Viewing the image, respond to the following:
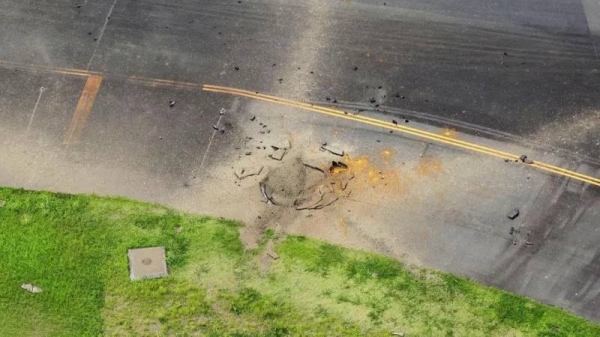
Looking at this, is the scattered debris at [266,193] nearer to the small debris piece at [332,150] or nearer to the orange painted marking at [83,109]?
the small debris piece at [332,150]

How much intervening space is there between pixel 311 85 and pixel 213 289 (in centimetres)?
498

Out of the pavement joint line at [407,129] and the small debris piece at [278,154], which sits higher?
the pavement joint line at [407,129]

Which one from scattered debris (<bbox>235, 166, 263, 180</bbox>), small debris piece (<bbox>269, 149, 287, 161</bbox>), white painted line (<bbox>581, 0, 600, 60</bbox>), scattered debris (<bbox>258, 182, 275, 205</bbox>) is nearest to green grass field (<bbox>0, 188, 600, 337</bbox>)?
scattered debris (<bbox>258, 182, 275, 205</bbox>)

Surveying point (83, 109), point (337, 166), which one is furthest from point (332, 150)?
point (83, 109)

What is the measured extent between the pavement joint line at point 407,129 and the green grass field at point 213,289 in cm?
288

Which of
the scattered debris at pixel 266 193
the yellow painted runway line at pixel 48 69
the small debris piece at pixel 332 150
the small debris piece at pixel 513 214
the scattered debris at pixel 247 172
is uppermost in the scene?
the yellow painted runway line at pixel 48 69

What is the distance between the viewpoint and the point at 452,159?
14.3 m

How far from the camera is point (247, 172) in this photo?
14.0 m

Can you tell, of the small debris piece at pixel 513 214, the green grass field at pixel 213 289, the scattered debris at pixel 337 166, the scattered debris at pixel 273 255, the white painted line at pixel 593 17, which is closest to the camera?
the green grass field at pixel 213 289

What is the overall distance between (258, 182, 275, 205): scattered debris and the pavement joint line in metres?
2.09

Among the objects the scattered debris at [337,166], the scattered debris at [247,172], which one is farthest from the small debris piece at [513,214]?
the scattered debris at [247,172]

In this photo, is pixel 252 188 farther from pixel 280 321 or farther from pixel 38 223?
pixel 38 223

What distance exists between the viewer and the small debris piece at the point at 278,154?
14156 millimetres

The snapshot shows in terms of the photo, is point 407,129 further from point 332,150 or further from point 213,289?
point 213,289
